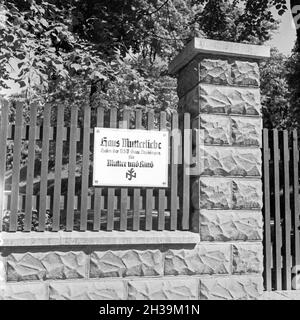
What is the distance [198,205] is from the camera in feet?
14.6

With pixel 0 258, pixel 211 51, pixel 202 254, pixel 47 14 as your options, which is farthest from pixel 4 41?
pixel 202 254

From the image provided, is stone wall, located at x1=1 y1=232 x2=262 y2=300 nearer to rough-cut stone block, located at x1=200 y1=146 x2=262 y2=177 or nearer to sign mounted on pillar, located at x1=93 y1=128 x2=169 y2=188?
sign mounted on pillar, located at x1=93 y1=128 x2=169 y2=188

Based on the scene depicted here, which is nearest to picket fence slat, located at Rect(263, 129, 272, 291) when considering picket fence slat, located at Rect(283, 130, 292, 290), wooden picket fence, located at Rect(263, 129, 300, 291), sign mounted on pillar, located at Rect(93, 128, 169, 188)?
wooden picket fence, located at Rect(263, 129, 300, 291)

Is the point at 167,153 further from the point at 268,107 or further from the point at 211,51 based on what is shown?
the point at 268,107

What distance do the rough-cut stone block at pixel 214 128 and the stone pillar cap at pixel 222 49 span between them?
73 centimetres

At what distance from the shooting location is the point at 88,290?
13.2 ft

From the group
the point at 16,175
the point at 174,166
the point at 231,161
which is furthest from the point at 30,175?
the point at 231,161

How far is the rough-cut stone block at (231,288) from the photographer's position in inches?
172

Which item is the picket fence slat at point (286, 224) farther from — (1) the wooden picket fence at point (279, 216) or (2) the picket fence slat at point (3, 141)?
(2) the picket fence slat at point (3, 141)

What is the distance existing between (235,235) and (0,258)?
241 centimetres

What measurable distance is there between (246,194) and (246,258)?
696 millimetres

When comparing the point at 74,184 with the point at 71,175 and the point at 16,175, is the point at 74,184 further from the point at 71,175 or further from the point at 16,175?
the point at 16,175

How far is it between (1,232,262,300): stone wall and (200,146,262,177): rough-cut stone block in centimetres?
76

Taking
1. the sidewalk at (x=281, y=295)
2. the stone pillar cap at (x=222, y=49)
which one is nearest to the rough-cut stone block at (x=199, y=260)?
the sidewalk at (x=281, y=295)
